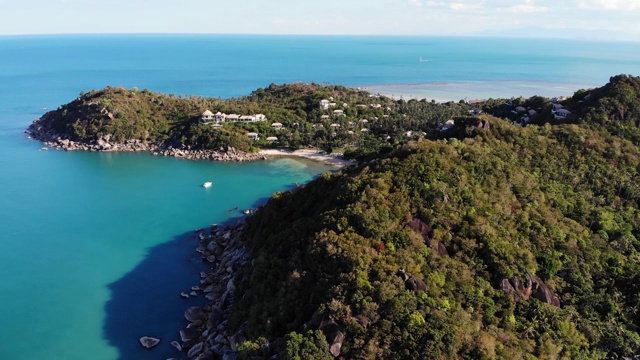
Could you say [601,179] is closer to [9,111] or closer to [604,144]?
[604,144]

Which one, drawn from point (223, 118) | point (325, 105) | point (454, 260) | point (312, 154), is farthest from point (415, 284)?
point (325, 105)

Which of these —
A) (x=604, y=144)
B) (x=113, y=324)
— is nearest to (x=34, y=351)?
(x=113, y=324)

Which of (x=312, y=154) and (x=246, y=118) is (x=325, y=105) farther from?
(x=312, y=154)

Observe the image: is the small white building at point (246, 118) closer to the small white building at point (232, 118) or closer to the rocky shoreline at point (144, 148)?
the small white building at point (232, 118)

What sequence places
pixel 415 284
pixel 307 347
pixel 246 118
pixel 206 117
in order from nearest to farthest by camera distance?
1. pixel 307 347
2. pixel 415 284
3. pixel 206 117
4. pixel 246 118

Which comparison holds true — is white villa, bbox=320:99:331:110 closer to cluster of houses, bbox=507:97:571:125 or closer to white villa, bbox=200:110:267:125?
white villa, bbox=200:110:267:125

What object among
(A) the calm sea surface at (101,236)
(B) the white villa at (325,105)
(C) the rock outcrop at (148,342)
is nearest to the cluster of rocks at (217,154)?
(A) the calm sea surface at (101,236)
